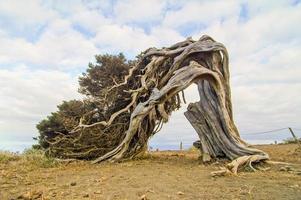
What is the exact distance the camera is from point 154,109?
1291 centimetres

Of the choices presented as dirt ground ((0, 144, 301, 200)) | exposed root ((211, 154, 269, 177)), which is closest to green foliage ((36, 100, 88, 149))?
dirt ground ((0, 144, 301, 200))

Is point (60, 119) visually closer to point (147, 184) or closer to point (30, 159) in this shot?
point (30, 159)

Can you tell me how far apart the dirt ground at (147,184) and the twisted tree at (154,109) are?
6.00ft

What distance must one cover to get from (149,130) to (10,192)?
6.44 metres

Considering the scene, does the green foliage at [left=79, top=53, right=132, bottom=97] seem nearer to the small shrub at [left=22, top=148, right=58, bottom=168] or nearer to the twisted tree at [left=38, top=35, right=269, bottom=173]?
the twisted tree at [left=38, top=35, right=269, bottom=173]

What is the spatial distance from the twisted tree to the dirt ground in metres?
1.83

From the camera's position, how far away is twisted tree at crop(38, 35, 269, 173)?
37.6ft

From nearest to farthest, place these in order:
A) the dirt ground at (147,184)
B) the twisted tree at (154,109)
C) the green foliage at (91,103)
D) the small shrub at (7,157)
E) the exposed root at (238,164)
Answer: the dirt ground at (147,184)
the exposed root at (238,164)
the twisted tree at (154,109)
the small shrub at (7,157)
the green foliage at (91,103)

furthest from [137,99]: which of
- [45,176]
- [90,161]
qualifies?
[45,176]

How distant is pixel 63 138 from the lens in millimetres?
12875

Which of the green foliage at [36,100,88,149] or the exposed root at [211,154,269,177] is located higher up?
the green foliage at [36,100,88,149]

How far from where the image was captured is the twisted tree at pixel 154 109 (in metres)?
11.5

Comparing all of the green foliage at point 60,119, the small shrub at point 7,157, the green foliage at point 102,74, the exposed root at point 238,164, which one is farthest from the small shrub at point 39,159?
the exposed root at point 238,164

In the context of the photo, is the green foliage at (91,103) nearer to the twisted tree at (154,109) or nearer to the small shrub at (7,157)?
the twisted tree at (154,109)
